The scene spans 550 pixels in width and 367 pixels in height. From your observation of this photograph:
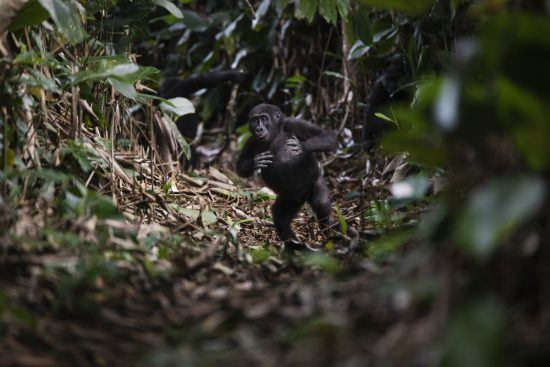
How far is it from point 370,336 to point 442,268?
27 cm

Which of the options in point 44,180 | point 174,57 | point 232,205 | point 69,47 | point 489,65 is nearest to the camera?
point 489,65

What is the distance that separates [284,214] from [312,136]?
81 centimetres

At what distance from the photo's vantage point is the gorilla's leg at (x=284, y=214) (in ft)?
17.3

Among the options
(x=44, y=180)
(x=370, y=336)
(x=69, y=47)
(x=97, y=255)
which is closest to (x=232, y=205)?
(x=69, y=47)

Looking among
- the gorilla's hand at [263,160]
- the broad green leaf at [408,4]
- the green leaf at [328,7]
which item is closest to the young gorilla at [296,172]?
the gorilla's hand at [263,160]

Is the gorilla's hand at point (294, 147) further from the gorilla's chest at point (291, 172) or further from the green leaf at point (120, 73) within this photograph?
the green leaf at point (120, 73)

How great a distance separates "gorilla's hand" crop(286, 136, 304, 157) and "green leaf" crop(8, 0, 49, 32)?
2805 mm

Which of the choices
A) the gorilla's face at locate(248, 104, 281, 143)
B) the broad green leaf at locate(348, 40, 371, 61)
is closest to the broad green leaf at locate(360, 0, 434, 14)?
the gorilla's face at locate(248, 104, 281, 143)

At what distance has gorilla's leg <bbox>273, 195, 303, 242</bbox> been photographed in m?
5.26

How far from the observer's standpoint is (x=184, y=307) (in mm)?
2160

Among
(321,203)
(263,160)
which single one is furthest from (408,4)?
(263,160)

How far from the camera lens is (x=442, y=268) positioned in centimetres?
170

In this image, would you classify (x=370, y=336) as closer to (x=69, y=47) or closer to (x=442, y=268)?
(x=442, y=268)

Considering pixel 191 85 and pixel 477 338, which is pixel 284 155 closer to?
pixel 191 85
